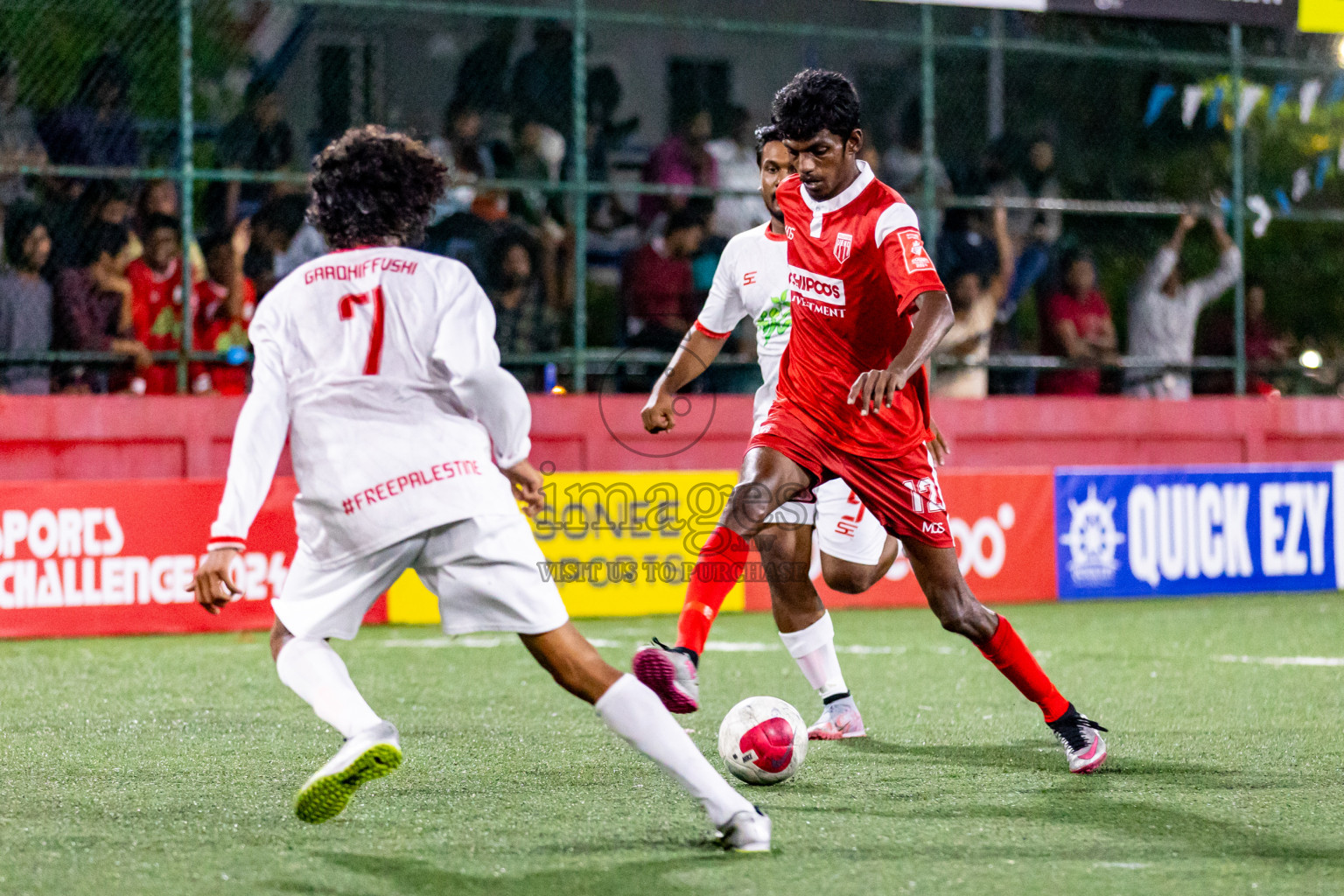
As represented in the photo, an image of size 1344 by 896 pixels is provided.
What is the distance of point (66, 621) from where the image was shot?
33.9 feet

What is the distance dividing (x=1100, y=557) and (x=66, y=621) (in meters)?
7.22

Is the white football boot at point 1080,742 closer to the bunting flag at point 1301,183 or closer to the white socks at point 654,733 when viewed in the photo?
the white socks at point 654,733

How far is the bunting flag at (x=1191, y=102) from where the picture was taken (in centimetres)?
1600

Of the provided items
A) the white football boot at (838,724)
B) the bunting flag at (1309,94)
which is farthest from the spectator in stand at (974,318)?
the white football boot at (838,724)

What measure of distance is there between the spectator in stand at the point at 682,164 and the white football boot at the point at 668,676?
8.32 meters

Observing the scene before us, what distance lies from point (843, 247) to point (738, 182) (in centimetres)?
828

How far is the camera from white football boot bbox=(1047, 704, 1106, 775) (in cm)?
566

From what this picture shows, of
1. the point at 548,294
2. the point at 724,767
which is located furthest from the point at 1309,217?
the point at 724,767

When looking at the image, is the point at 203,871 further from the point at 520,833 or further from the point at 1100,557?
the point at 1100,557

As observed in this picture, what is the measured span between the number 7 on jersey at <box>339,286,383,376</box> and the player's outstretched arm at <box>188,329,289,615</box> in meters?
0.22

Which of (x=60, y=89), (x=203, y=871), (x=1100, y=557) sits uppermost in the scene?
(x=60, y=89)

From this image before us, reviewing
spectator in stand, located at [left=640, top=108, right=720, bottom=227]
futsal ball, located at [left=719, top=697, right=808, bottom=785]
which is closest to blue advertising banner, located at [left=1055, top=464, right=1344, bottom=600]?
spectator in stand, located at [left=640, top=108, right=720, bottom=227]

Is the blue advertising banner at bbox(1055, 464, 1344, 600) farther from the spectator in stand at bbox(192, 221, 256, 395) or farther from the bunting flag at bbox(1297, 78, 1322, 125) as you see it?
the spectator in stand at bbox(192, 221, 256, 395)

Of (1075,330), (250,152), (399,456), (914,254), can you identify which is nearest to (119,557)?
(250,152)
